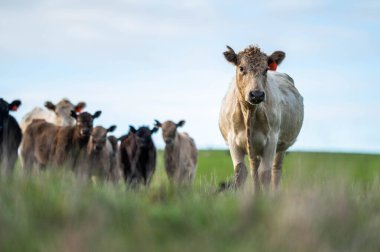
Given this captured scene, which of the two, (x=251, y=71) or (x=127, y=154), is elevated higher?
(x=251, y=71)

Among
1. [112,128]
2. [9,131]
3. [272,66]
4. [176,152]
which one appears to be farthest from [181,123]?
[272,66]

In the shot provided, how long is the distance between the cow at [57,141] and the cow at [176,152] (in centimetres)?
319

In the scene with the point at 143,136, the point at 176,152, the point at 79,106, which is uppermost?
the point at 79,106

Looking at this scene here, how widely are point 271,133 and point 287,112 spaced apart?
1.39 m

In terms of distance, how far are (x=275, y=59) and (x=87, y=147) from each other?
4.77 m

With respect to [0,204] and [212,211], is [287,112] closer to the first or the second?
[212,211]

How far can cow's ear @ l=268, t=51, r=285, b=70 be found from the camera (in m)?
12.3

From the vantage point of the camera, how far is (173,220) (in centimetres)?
729

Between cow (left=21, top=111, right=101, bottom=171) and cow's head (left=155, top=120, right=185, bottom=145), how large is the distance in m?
3.14

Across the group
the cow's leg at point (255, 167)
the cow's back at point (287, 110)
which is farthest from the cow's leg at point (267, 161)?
the cow's back at point (287, 110)

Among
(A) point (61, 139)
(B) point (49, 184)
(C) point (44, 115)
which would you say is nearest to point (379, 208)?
(B) point (49, 184)

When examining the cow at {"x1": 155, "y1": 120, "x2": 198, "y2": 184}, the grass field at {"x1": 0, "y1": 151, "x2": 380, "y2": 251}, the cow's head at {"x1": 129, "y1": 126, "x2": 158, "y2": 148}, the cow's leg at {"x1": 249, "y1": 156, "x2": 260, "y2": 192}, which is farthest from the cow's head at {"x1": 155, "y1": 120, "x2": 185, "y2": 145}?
the grass field at {"x1": 0, "y1": 151, "x2": 380, "y2": 251}

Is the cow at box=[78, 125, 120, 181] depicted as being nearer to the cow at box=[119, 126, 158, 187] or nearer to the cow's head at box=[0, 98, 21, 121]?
the cow at box=[119, 126, 158, 187]

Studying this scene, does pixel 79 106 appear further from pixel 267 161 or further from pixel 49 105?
pixel 267 161
